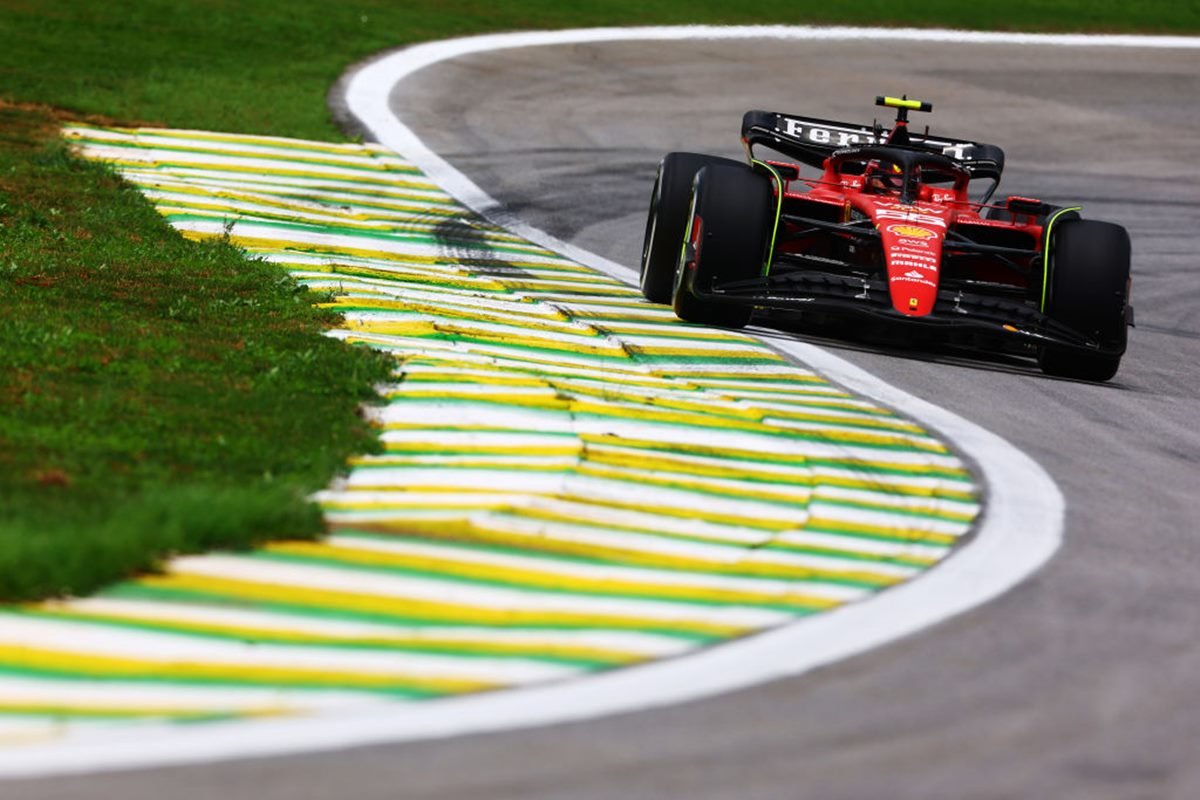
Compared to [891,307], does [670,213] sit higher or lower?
higher

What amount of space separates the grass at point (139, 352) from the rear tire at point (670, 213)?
230 centimetres

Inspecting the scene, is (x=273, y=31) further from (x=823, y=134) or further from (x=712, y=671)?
(x=712, y=671)

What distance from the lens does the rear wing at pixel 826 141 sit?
40.6 feet

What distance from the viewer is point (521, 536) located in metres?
6.21

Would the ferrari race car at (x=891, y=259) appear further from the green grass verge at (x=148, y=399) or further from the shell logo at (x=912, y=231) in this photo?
the green grass verge at (x=148, y=399)

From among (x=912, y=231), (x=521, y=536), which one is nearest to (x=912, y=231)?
(x=912, y=231)

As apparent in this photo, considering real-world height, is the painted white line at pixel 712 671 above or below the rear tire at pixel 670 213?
below

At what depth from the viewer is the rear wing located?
40.6 ft

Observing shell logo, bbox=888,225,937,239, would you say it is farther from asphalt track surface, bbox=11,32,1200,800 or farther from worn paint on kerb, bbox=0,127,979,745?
worn paint on kerb, bbox=0,127,979,745

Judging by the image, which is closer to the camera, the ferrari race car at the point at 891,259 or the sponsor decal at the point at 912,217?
the ferrari race car at the point at 891,259

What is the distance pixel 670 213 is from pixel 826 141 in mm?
1460

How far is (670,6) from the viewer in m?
27.7

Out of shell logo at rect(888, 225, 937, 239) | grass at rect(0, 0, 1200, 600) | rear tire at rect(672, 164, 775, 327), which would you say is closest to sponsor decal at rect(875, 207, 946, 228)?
shell logo at rect(888, 225, 937, 239)

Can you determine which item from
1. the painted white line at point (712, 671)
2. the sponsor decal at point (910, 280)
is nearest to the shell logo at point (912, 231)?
the sponsor decal at point (910, 280)
